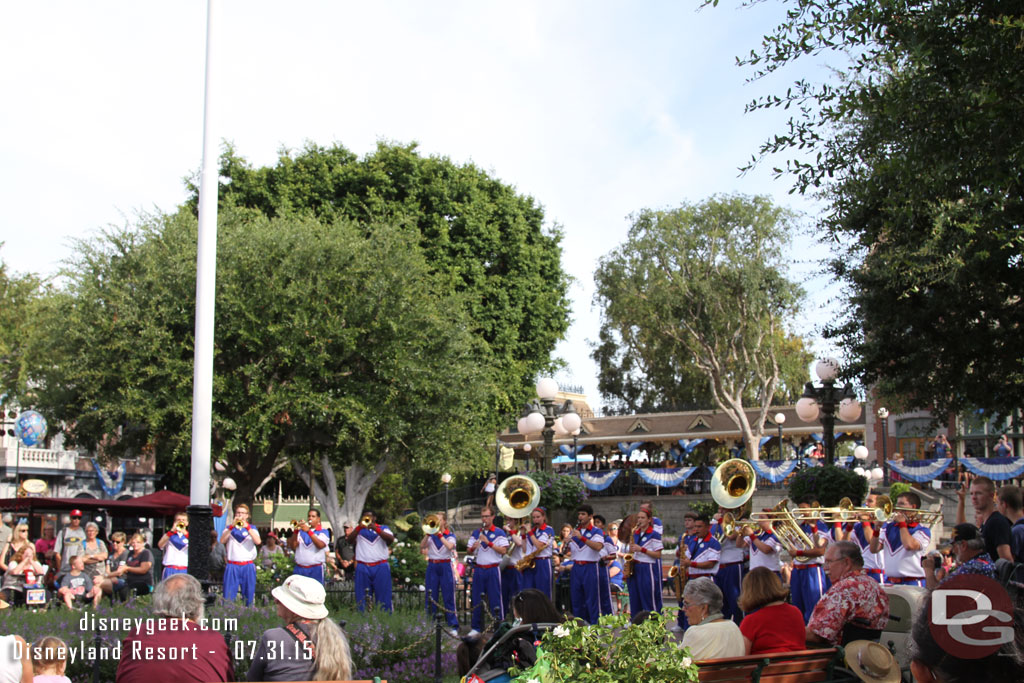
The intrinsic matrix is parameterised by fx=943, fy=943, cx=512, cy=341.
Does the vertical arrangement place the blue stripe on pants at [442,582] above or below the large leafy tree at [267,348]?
below

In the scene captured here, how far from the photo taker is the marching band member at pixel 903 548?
11703mm

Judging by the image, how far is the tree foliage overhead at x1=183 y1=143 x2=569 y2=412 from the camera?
A: 93.4 feet

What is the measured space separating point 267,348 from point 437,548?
9.65m

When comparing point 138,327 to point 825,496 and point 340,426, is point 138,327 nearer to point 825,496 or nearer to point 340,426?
point 340,426

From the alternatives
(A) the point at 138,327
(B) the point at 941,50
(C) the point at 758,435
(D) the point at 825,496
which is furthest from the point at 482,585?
(C) the point at 758,435

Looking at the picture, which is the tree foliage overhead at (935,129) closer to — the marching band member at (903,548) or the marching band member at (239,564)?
the marching band member at (903,548)

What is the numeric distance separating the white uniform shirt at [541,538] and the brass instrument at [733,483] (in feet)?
9.78

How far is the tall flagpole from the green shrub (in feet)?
32.2

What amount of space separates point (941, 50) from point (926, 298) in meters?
8.37

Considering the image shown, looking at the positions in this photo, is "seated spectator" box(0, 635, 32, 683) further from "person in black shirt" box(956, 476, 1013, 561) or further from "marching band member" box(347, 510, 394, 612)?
"marching band member" box(347, 510, 394, 612)

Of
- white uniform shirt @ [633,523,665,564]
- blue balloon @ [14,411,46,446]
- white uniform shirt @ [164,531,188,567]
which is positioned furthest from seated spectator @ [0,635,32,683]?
blue balloon @ [14,411,46,446]

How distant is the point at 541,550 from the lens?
14148 mm

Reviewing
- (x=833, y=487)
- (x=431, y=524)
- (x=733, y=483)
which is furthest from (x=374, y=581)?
(x=833, y=487)

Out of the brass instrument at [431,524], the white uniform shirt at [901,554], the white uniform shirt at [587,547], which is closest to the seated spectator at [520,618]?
the white uniform shirt at [901,554]
